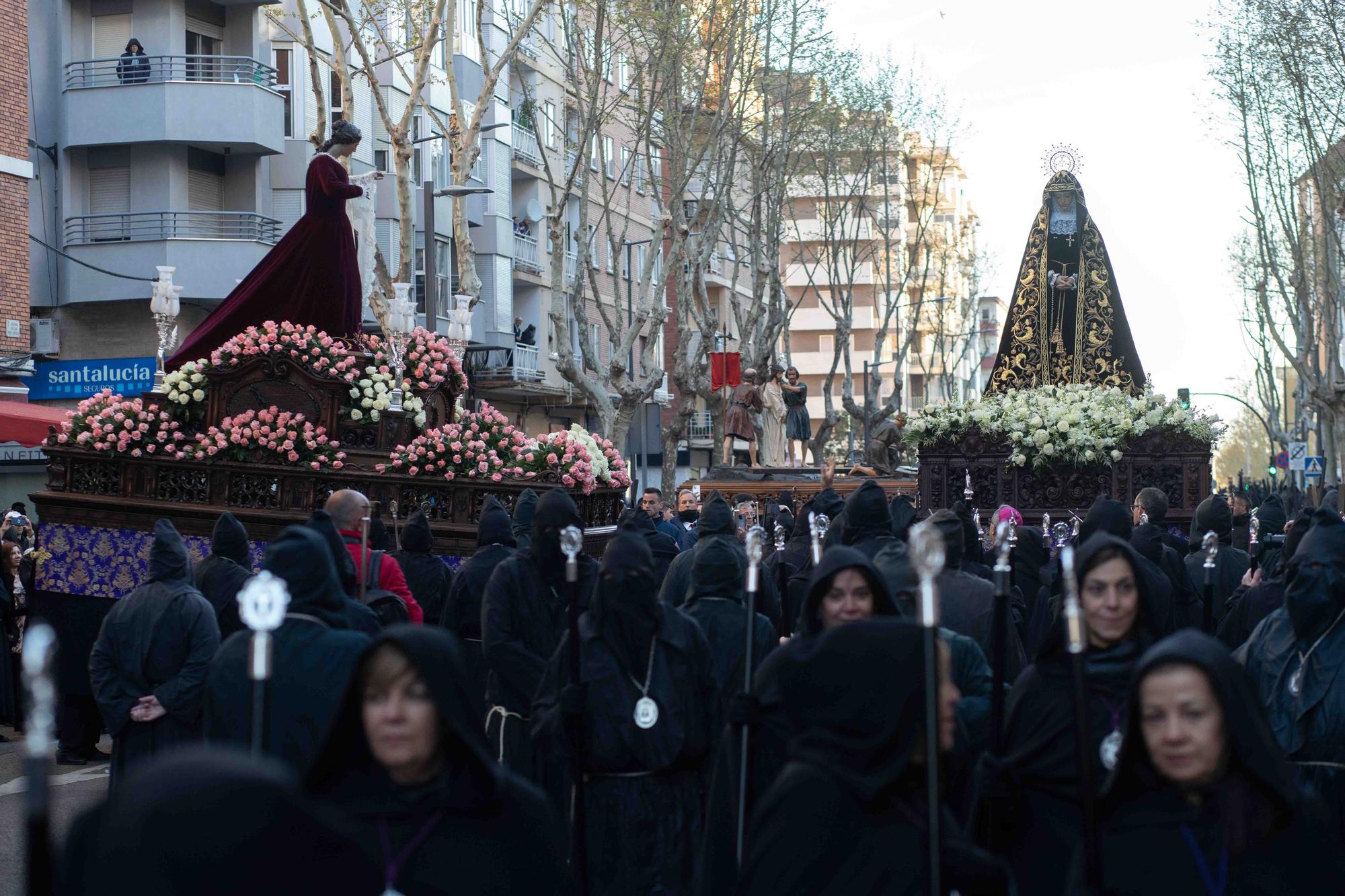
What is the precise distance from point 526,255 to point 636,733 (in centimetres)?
3934

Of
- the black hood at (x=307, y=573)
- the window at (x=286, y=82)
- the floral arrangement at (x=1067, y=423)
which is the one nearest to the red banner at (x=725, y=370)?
the window at (x=286, y=82)

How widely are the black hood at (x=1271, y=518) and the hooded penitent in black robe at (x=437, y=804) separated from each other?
33.3ft

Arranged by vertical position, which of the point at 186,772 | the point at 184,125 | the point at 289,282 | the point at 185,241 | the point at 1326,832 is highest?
the point at 184,125

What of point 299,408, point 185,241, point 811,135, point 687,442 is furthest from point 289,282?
point 687,442

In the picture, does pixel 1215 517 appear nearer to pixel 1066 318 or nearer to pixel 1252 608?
pixel 1252 608

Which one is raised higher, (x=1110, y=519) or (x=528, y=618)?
(x=1110, y=519)

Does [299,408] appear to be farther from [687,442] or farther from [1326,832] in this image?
[687,442]

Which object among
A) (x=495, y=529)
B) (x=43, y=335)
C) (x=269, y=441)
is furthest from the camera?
(x=43, y=335)

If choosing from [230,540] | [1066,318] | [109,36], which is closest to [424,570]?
[230,540]

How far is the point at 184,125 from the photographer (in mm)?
29922

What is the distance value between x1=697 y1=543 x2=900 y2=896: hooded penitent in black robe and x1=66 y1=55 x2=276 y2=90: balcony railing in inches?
1048

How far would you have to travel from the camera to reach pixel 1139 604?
525cm

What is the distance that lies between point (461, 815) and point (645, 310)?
80.3ft

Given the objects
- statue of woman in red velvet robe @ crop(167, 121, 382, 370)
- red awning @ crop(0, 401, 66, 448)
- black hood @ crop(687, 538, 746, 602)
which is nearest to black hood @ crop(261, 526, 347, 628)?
black hood @ crop(687, 538, 746, 602)
